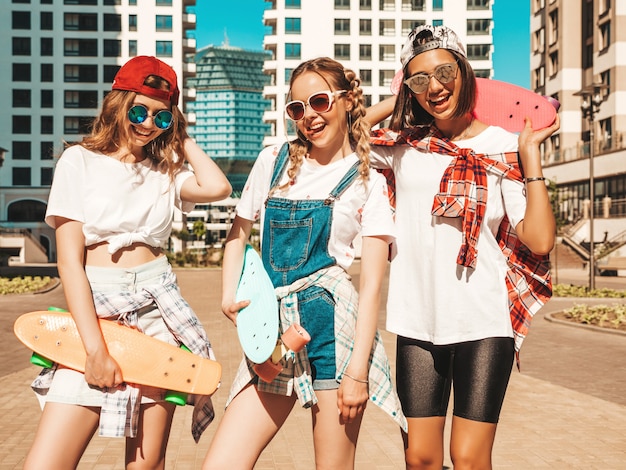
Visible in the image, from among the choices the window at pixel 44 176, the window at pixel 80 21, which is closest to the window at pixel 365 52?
the window at pixel 80 21

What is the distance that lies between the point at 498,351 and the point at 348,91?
4.03ft

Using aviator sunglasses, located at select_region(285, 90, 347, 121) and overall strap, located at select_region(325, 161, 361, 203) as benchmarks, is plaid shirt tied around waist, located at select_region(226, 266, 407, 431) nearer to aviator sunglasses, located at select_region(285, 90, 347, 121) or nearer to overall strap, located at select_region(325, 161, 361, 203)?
overall strap, located at select_region(325, 161, 361, 203)

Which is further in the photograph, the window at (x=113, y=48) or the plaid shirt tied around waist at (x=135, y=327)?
the window at (x=113, y=48)

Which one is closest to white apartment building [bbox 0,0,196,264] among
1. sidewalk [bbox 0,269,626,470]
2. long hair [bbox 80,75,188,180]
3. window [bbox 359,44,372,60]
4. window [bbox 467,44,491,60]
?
window [bbox 359,44,372,60]

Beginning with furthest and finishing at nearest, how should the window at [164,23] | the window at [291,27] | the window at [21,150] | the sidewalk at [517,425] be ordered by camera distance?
the window at [164,23] < the window at [291,27] < the window at [21,150] < the sidewalk at [517,425]

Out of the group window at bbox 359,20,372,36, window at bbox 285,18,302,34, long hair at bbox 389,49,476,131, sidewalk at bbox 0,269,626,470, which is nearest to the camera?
long hair at bbox 389,49,476,131

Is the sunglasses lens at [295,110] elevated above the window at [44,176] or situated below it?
below

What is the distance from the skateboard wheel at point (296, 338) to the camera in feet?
9.14

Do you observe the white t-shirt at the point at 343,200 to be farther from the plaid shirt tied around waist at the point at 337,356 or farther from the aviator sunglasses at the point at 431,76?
the aviator sunglasses at the point at 431,76

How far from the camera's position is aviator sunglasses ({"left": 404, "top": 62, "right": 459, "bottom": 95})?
3035mm

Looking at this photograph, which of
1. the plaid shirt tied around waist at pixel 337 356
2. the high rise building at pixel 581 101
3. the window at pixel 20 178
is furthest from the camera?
the window at pixel 20 178

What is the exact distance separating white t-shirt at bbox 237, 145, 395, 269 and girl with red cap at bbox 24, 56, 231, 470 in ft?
0.60

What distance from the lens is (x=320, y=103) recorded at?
296 cm

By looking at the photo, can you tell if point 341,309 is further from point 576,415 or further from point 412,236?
point 576,415
